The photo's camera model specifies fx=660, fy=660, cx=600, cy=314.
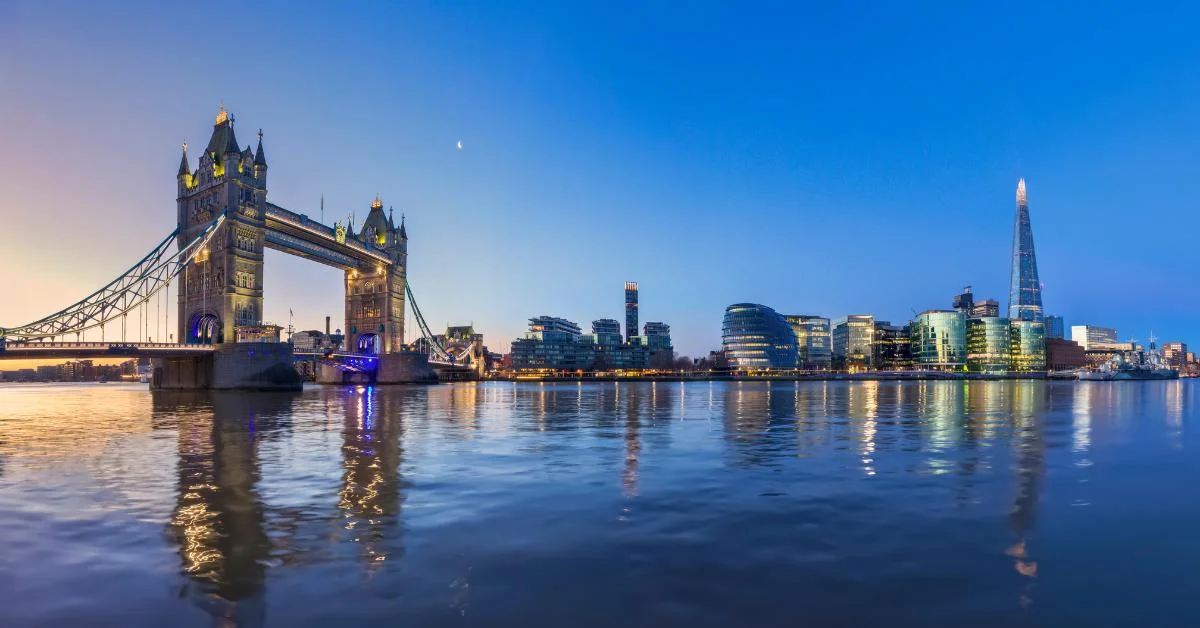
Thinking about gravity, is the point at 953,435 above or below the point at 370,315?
below

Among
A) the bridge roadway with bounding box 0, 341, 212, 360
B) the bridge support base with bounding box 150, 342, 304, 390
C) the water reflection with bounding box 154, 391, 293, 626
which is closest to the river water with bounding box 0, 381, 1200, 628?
the water reflection with bounding box 154, 391, 293, 626

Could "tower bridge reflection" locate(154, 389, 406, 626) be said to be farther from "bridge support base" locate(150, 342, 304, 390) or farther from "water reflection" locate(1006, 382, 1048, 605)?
"bridge support base" locate(150, 342, 304, 390)

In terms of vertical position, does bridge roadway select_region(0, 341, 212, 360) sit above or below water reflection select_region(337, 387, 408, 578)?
above

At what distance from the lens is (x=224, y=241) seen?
97750 mm

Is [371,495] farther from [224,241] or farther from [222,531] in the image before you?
[224,241]

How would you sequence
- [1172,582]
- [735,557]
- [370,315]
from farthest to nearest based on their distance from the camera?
1. [370,315]
2. [735,557]
3. [1172,582]

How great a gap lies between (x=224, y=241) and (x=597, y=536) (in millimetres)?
103128

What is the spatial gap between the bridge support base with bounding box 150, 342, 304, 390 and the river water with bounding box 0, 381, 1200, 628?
69.6 metres

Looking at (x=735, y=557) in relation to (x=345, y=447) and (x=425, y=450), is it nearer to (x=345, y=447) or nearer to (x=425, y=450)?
(x=425, y=450)

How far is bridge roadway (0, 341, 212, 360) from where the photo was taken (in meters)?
78.1

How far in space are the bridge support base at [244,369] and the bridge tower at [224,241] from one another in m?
3.73

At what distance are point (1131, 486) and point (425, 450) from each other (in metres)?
22.7

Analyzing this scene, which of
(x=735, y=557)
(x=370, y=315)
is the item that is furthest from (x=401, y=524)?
(x=370, y=315)

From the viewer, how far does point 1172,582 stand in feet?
32.0
